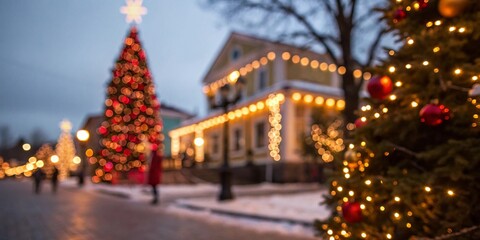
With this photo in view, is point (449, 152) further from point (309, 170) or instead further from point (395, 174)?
point (309, 170)

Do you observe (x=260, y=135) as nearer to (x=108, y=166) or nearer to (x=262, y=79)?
(x=262, y=79)

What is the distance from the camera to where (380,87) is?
3.80 meters

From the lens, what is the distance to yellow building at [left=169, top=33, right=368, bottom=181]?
2280 cm

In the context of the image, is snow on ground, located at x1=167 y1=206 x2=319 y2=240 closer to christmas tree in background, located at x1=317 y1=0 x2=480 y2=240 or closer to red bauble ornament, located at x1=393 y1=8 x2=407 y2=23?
christmas tree in background, located at x1=317 y1=0 x2=480 y2=240

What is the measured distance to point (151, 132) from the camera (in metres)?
26.9

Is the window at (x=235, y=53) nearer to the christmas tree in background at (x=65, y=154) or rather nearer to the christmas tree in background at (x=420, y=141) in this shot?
the christmas tree in background at (x=420, y=141)

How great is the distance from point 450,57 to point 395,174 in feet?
3.75

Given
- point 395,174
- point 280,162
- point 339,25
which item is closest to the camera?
point 395,174

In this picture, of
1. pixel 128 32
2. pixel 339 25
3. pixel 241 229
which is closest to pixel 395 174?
pixel 241 229

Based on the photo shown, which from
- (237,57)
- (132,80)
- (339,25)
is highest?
(237,57)

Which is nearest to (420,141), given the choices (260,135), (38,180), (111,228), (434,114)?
(434,114)

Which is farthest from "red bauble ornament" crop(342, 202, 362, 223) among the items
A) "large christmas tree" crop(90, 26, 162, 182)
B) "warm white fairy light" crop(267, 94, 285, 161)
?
"large christmas tree" crop(90, 26, 162, 182)

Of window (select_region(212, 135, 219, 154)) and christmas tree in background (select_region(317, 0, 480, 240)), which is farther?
window (select_region(212, 135, 219, 154))

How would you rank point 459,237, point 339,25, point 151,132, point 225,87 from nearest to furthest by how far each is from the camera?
point 459,237 → point 339,25 → point 225,87 → point 151,132
